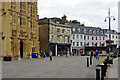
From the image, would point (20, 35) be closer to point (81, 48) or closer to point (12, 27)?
point (12, 27)

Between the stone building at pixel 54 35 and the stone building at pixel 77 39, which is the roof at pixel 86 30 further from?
the stone building at pixel 54 35

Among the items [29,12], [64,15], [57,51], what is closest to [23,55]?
[29,12]

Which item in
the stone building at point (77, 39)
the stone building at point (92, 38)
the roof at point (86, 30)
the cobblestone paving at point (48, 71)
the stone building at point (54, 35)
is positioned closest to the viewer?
the cobblestone paving at point (48, 71)

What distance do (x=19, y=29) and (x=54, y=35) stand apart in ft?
64.1

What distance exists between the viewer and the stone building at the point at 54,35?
1829 inches

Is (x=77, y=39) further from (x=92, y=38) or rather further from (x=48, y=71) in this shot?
(x=48, y=71)

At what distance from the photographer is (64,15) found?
58125mm

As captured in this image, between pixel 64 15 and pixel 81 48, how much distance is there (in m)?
13.3

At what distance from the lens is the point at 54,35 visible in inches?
1939

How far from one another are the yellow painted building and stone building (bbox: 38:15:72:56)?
9.64 meters

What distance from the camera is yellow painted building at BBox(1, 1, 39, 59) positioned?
27859 mm

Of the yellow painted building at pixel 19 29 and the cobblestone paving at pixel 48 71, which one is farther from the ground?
the yellow painted building at pixel 19 29

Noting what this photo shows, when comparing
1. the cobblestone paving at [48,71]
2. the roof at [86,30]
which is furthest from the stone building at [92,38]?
the cobblestone paving at [48,71]

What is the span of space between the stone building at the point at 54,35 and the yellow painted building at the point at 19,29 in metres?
9.64
